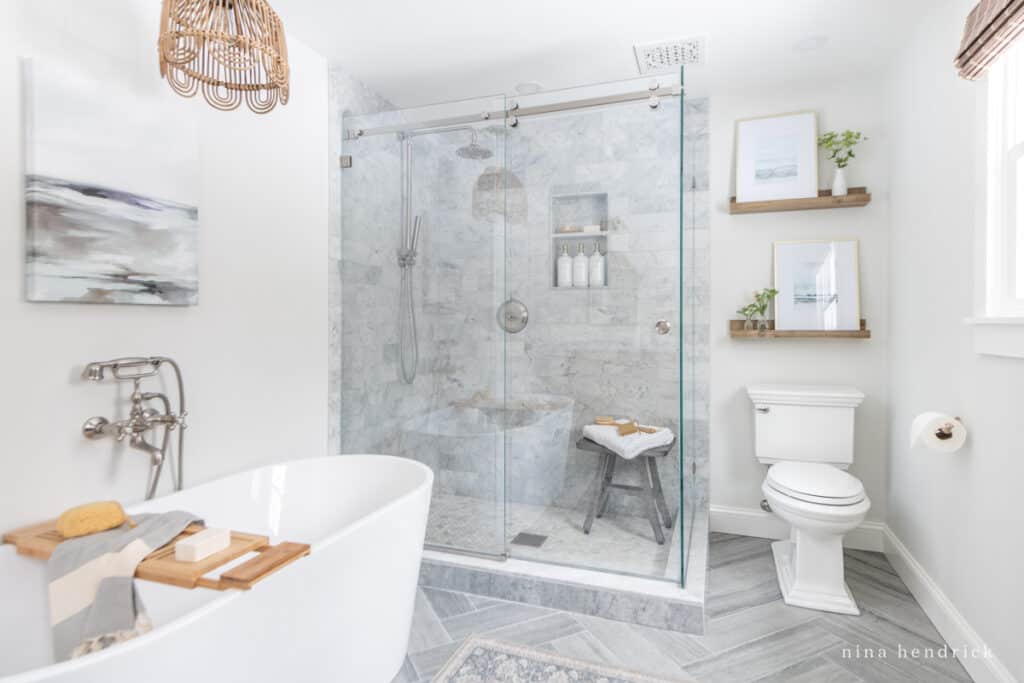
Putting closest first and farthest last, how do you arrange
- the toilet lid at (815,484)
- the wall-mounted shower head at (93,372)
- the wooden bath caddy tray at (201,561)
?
the wooden bath caddy tray at (201,561) < the wall-mounted shower head at (93,372) < the toilet lid at (815,484)

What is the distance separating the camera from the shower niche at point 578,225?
2506 mm

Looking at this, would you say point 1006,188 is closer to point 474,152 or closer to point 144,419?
point 474,152

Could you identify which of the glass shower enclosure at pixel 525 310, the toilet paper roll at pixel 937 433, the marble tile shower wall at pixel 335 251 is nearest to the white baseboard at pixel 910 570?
the toilet paper roll at pixel 937 433

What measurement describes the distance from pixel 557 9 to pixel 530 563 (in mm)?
2413

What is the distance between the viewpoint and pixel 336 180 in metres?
2.91

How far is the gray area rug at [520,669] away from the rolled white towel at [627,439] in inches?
36.2

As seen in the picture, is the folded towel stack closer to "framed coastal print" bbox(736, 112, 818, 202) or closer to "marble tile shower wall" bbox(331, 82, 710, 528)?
"marble tile shower wall" bbox(331, 82, 710, 528)

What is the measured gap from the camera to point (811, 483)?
2.42 metres

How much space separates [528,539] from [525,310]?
1.07 m

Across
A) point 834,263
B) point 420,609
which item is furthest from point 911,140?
point 420,609

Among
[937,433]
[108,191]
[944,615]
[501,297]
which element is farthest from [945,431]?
[108,191]

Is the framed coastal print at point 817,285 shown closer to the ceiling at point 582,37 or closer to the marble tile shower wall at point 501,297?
the marble tile shower wall at point 501,297

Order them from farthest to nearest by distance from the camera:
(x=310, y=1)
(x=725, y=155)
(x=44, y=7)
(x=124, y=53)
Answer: (x=725, y=155)
(x=310, y=1)
(x=124, y=53)
(x=44, y=7)

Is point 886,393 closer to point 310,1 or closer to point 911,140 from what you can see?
point 911,140
